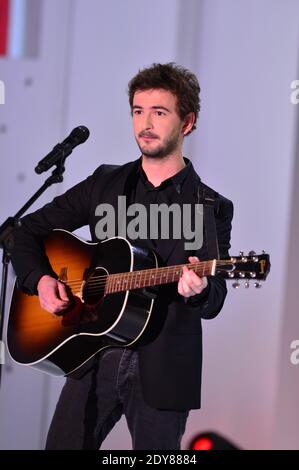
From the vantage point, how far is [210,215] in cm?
271

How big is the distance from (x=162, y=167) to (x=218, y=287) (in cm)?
55

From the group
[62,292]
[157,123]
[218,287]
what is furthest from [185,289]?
[157,123]

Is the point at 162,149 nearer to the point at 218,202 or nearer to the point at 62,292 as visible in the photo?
the point at 218,202

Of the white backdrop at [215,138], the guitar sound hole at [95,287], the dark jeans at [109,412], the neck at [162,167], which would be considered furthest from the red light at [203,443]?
the white backdrop at [215,138]

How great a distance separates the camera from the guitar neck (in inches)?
99.0

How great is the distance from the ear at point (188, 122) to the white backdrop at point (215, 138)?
2.67 feet

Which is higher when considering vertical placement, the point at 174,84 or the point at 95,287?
the point at 174,84

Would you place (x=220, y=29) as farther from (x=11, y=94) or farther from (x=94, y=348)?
(x=94, y=348)

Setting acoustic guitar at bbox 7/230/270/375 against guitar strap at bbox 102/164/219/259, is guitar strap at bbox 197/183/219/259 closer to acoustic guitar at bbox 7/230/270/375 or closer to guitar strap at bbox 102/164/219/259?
guitar strap at bbox 102/164/219/259

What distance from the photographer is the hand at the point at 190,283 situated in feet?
8.05

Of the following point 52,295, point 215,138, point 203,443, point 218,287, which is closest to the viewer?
point 203,443

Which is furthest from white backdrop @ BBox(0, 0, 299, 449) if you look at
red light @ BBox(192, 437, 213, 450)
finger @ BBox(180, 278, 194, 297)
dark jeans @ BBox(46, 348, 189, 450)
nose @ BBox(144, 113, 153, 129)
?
red light @ BBox(192, 437, 213, 450)

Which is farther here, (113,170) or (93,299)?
(113,170)

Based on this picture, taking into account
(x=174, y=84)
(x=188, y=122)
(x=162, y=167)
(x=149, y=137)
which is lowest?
(x=162, y=167)
